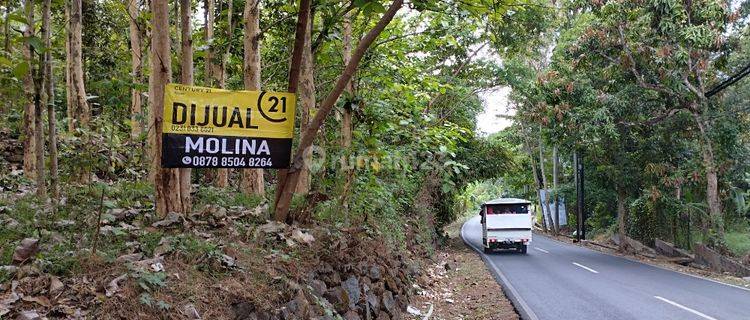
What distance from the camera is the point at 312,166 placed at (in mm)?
7828

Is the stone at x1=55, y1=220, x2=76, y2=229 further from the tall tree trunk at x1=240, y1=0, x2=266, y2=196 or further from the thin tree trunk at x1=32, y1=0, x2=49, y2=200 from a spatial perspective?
the tall tree trunk at x1=240, y1=0, x2=266, y2=196

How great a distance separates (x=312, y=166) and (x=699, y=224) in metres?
23.0

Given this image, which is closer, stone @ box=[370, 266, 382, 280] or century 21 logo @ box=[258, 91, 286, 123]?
century 21 logo @ box=[258, 91, 286, 123]

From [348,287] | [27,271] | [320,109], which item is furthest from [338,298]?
[27,271]

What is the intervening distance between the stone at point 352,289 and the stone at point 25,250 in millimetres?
3798

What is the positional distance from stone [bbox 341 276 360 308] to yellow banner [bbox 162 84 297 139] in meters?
2.30

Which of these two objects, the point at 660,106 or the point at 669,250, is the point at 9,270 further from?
the point at 669,250

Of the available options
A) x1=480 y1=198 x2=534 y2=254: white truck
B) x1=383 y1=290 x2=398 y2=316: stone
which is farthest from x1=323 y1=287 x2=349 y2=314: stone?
x1=480 y1=198 x2=534 y2=254: white truck

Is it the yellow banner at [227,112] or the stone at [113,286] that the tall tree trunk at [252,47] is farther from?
the stone at [113,286]

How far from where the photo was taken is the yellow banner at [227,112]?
220 inches

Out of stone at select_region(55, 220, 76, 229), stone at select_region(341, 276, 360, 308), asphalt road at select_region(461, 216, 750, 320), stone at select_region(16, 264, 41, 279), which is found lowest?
asphalt road at select_region(461, 216, 750, 320)

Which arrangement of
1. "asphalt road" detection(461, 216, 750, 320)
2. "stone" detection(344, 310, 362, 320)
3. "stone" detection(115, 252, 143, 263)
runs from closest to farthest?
"stone" detection(115, 252, 143, 263)
"stone" detection(344, 310, 362, 320)
"asphalt road" detection(461, 216, 750, 320)

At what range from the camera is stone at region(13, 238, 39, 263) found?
4051 mm

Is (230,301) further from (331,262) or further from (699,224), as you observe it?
(699,224)
